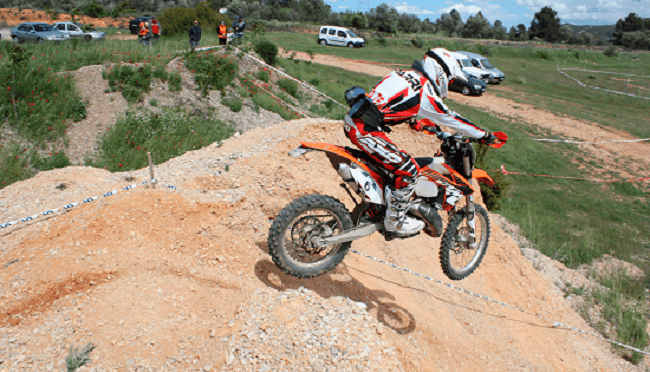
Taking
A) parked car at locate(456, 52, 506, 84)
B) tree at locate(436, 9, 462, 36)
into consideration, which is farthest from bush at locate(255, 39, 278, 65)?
tree at locate(436, 9, 462, 36)

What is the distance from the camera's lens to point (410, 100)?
14.9 feet

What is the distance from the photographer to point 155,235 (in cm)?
545

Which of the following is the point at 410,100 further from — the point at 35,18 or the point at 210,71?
the point at 35,18

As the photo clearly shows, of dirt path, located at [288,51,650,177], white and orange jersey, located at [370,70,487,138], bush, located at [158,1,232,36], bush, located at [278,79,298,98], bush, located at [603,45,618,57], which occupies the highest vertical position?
bush, located at [603,45,618,57]

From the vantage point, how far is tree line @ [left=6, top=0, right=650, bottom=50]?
5528 centimetres

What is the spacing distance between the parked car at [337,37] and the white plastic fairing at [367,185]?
3760 centimetres

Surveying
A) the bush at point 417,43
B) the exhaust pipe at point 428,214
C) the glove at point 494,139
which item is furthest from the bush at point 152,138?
the bush at point 417,43

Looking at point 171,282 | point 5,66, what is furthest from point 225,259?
point 5,66

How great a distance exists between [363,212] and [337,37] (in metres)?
37.8

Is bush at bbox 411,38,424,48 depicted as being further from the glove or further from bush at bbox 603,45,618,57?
the glove

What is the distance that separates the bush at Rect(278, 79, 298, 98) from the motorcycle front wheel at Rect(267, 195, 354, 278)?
14081 millimetres

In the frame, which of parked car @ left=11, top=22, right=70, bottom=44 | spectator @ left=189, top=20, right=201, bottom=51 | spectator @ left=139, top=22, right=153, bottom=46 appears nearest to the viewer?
spectator @ left=139, top=22, right=153, bottom=46

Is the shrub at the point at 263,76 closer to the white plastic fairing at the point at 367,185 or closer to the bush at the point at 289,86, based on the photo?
the bush at the point at 289,86

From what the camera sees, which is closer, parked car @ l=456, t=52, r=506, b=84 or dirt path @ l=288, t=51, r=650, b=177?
dirt path @ l=288, t=51, r=650, b=177
